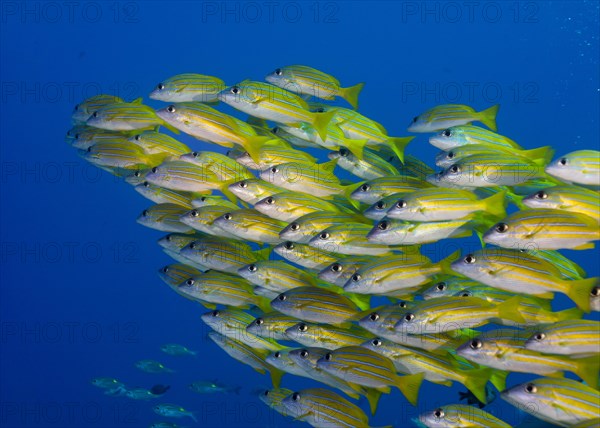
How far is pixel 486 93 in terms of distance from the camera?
1499 inches

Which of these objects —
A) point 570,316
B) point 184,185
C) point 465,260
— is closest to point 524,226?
point 465,260

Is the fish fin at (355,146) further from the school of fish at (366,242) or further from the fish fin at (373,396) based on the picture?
the fish fin at (373,396)

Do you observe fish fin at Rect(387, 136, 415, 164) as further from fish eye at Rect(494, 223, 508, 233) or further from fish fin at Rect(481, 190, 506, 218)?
fish eye at Rect(494, 223, 508, 233)

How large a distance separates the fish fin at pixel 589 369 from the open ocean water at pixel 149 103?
65.4 feet

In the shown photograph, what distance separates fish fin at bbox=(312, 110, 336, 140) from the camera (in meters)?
4.77

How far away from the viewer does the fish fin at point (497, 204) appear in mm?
3865

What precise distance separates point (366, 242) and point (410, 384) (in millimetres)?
1118

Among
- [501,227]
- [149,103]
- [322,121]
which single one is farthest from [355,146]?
[149,103]

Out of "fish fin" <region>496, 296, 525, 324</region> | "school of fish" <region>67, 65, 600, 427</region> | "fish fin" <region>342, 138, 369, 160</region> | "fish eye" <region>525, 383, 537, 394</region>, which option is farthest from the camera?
"fish fin" <region>342, 138, 369, 160</region>

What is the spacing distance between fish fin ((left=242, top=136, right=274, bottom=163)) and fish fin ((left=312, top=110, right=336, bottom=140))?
43cm

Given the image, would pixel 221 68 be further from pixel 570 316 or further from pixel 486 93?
pixel 570 316

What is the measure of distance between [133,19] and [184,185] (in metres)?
26.1

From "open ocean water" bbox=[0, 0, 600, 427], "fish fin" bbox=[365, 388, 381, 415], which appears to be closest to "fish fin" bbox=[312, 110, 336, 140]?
"fish fin" bbox=[365, 388, 381, 415]

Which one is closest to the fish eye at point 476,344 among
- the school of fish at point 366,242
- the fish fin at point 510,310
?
the school of fish at point 366,242
